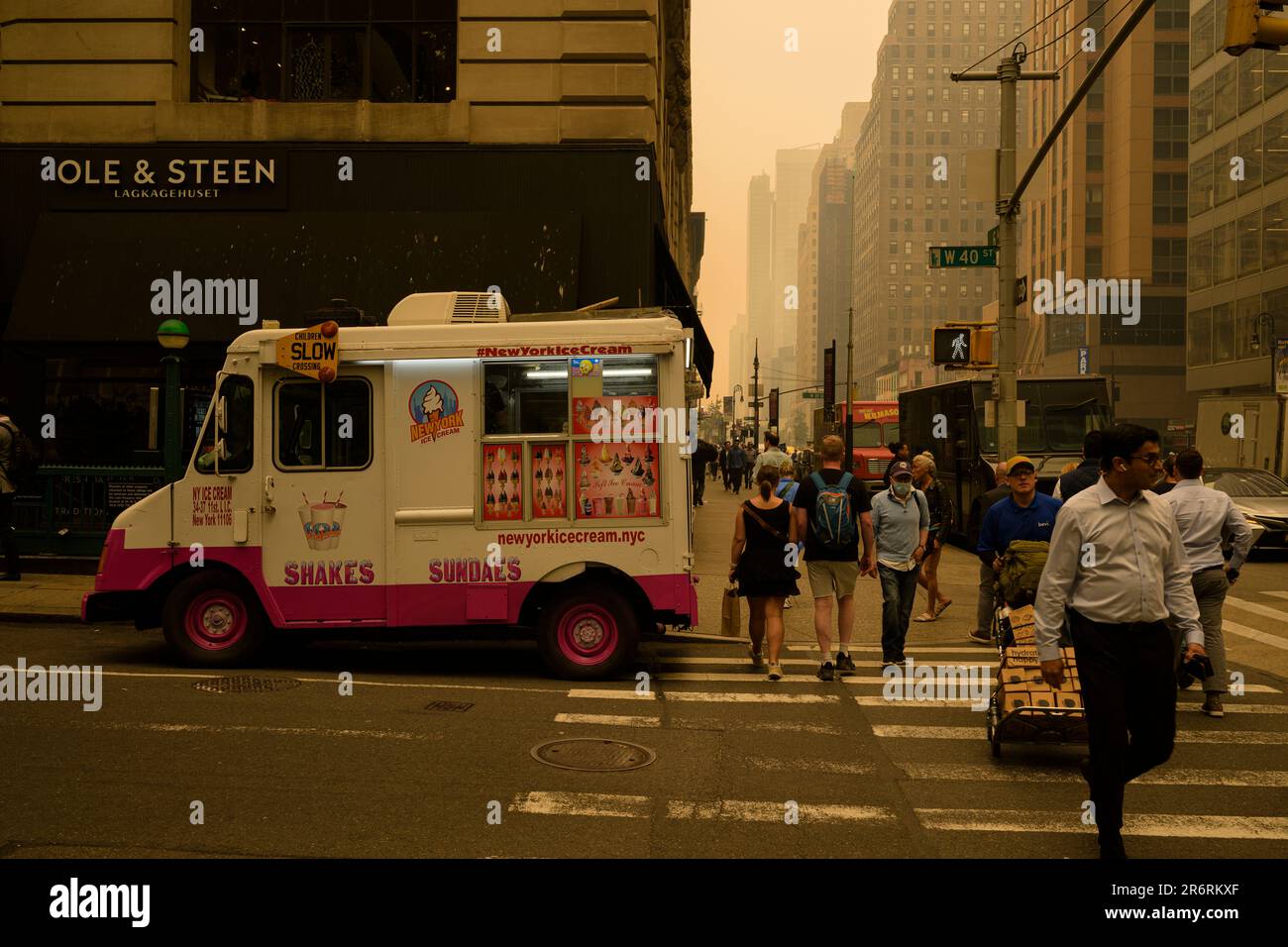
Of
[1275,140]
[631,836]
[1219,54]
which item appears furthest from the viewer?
[1219,54]

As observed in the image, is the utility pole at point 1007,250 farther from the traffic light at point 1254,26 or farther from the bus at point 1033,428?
the traffic light at point 1254,26

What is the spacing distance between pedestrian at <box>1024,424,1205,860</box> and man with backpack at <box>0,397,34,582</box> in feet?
43.2

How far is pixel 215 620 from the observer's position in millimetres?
10141

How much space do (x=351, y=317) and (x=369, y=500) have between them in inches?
68.4

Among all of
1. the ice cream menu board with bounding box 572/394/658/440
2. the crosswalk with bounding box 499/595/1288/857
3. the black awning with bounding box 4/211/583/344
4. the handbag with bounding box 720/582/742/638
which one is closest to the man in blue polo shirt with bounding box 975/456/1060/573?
the crosswalk with bounding box 499/595/1288/857

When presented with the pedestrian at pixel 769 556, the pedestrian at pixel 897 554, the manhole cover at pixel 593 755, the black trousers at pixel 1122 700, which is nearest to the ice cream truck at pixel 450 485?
the pedestrian at pixel 769 556

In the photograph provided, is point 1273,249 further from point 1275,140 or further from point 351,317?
point 351,317

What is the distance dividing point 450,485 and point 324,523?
1109 mm

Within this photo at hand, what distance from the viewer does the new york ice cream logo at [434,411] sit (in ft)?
32.0

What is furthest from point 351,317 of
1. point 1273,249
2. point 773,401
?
point 1273,249

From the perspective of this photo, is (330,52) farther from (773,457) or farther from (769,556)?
(769,556)

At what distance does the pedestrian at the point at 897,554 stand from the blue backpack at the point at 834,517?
31.3 inches

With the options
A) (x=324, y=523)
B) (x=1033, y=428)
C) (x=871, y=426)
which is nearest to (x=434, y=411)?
(x=324, y=523)
